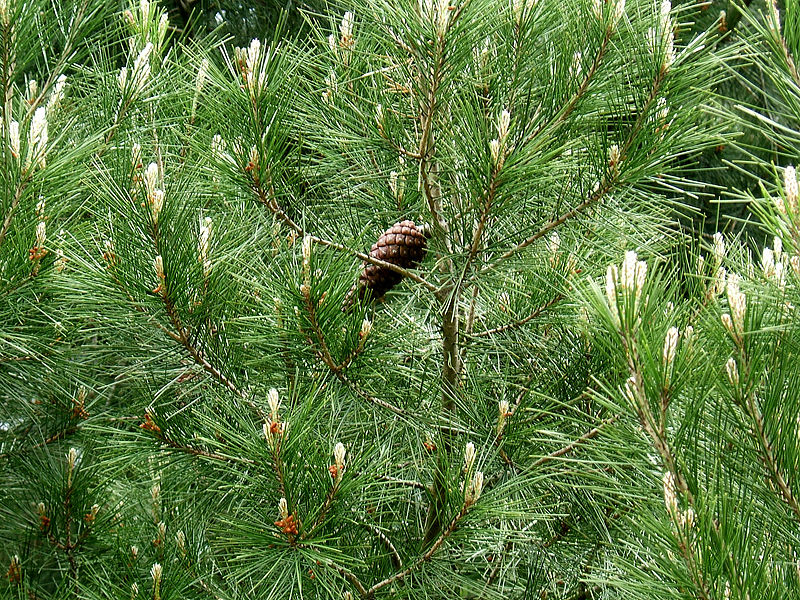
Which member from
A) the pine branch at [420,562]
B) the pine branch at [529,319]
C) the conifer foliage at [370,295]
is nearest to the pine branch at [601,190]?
the conifer foliage at [370,295]

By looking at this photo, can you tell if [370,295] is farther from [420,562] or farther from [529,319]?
[420,562]

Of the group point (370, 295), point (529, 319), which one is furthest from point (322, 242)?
point (529, 319)

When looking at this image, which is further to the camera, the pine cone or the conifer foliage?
the pine cone

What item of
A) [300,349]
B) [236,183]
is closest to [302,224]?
[236,183]

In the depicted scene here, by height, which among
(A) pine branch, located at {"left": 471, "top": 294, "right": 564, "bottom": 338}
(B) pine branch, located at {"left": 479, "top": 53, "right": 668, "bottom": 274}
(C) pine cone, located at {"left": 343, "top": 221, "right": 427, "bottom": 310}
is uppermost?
(B) pine branch, located at {"left": 479, "top": 53, "right": 668, "bottom": 274}

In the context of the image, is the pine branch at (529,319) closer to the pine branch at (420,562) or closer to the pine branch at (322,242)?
the pine branch at (322,242)

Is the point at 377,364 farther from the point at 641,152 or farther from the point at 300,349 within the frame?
the point at 641,152

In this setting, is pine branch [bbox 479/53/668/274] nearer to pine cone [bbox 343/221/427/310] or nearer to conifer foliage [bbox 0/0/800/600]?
conifer foliage [bbox 0/0/800/600]

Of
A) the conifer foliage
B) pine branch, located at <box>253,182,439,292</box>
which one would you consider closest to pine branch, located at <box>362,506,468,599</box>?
the conifer foliage

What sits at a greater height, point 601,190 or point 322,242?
point 601,190
